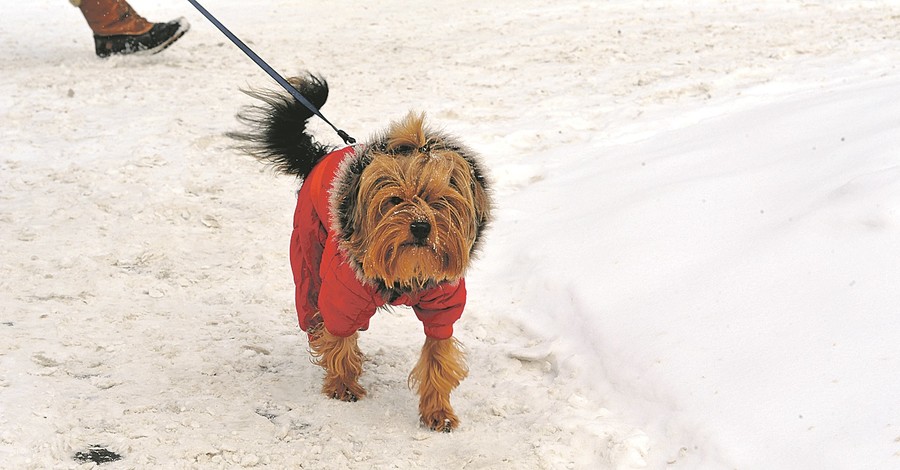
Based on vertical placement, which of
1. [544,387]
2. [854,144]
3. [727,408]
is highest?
[854,144]

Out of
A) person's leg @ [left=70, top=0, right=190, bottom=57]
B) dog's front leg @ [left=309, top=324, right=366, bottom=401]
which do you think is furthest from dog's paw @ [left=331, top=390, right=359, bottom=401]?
person's leg @ [left=70, top=0, right=190, bottom=57]

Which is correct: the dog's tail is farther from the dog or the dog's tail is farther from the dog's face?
the dog's face

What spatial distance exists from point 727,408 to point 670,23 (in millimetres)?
6742

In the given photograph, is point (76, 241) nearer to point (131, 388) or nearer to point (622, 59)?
point (131, 388)

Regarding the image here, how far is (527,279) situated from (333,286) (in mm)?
1431

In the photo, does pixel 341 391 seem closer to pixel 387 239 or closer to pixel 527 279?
pixel 387 239

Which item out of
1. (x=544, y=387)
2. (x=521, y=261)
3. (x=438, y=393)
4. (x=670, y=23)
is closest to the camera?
(x=438, y=393)

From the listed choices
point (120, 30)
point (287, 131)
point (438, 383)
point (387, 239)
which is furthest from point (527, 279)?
point (120, 30)

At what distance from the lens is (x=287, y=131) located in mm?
3834

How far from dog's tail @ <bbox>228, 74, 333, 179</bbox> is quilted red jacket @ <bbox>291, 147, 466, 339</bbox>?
243mm

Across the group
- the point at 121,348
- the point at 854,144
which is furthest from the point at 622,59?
the point at 121,348

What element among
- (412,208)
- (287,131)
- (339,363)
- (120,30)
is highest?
(412,208)

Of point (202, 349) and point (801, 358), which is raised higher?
point (801, 358)

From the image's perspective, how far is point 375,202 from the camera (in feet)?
9.32
